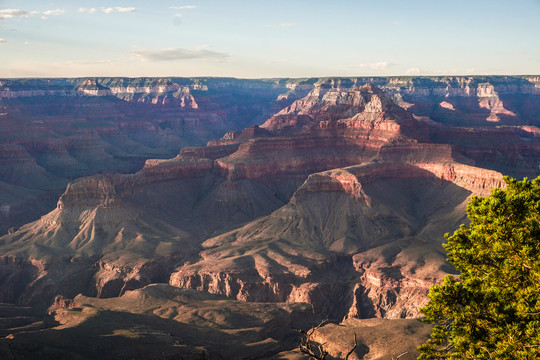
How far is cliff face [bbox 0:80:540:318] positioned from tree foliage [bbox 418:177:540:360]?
227 ft

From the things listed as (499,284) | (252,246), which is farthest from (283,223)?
(499,284)

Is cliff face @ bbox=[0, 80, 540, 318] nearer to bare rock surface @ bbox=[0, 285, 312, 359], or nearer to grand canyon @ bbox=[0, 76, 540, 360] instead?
grand canyon @ bbox=[0, 76, 540, 360]

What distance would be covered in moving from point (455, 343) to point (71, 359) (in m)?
47.9

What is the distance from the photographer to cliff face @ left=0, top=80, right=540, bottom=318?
106125mm

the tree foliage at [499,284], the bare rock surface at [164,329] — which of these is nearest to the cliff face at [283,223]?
the bare rock surface at [164,329]

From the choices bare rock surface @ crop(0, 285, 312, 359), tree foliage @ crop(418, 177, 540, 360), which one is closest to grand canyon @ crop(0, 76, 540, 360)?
bare rock surface @ crop(0, 285, 312, 359)

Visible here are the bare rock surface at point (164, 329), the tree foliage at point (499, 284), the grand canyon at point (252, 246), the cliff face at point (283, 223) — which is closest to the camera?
the tree foliage at point (499, 284)

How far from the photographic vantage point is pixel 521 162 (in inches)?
6727

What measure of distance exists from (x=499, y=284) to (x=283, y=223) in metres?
104

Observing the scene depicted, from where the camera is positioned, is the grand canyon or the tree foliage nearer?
the tree foliage

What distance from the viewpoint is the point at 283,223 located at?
133 m

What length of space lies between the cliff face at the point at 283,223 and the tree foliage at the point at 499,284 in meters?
69.2

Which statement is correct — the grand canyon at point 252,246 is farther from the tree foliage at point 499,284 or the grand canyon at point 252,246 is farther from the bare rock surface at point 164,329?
the tree foliage at point 499,284

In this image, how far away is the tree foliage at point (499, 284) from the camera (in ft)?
88.8
